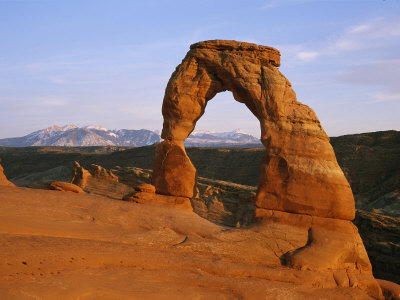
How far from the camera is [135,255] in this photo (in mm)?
7340

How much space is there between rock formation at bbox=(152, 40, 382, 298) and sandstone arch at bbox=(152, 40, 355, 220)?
0.03 meters

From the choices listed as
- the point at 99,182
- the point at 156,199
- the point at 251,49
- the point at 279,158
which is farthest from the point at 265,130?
the point at 99,182

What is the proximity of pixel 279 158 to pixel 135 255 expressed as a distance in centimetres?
478

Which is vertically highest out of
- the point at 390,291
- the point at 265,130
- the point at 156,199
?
the point at 265,130

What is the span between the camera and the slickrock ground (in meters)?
6.15

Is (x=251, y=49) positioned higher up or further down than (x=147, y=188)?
higher up

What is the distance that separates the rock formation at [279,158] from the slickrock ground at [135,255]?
0.39 m

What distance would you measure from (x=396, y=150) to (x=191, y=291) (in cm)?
3317

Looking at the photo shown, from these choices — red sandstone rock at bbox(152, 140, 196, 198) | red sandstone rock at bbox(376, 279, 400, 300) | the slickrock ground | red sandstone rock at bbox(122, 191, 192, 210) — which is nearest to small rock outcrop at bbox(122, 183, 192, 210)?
red sandstone rock at bbox(122, 191, 192, 210)

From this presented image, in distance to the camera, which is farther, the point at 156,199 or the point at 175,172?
the point at 175,172

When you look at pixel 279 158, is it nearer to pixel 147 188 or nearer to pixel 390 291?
pixel 147 188

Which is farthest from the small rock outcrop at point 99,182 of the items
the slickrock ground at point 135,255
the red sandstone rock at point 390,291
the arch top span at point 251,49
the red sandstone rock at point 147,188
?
the red sandstone rock at point 390,291

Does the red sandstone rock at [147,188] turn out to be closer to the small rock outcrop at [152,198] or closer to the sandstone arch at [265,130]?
the small rock outcrop at [152,198]

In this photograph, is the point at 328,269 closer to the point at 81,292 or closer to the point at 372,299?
the point at 372,299
